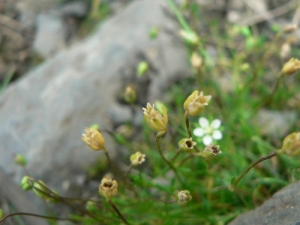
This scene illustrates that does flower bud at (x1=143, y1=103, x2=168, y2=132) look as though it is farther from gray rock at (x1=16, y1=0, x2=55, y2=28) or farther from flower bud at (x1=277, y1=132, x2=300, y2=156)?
gray rock at (x1=16, y1=0, x2=55, y2=28)

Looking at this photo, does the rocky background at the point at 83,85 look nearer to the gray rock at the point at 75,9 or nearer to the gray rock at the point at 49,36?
the gray rock at the point at 49,36

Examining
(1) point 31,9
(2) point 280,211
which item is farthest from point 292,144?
(1) point 31,9

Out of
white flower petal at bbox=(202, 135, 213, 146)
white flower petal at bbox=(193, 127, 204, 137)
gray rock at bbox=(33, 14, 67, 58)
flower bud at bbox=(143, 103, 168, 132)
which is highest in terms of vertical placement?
gray rock at bbox=(33, 14, 67, 58)

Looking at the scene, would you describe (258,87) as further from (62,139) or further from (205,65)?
(62,139)

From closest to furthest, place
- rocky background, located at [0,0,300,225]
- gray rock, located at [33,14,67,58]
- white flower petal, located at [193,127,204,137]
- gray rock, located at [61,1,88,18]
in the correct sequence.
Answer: white flower petal, located at [193,127,204,137]
rocky background, located at [0,0,300,225]
gray rock, located at [33,14,67,58]
gray rock, located at [61,1,88,18]

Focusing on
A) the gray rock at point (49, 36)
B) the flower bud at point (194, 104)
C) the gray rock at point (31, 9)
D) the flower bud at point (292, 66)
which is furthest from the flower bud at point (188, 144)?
the gray rock at point (31, 9)

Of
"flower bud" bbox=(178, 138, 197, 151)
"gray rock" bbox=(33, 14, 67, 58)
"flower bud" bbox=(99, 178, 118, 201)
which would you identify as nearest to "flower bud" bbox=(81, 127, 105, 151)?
"flower bud" bbox=(99, 178, 118, 201)
